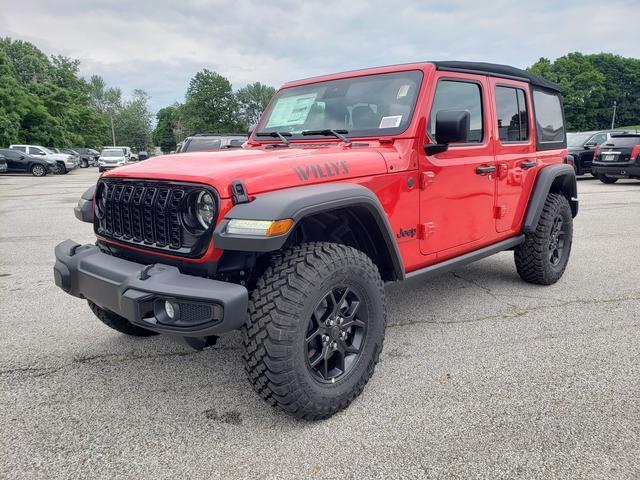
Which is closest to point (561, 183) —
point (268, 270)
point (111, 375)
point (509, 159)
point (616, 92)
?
point (509, 159)

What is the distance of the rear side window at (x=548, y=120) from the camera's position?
448 centimetres

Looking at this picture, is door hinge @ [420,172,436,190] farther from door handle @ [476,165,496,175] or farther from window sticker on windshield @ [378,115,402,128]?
door handle @ [476,165,496,175]

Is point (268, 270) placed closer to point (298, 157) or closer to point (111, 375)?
point (298, 157)

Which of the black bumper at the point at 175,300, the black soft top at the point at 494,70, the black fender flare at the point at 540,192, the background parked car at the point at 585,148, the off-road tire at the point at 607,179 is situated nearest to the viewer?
the black bumper at the point at 175,300

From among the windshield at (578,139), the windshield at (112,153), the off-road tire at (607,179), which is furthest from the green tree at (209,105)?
the off-road tire at (607,179)

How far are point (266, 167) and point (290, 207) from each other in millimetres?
329

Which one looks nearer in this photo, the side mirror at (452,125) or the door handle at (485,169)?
the side mirror at (452,125)

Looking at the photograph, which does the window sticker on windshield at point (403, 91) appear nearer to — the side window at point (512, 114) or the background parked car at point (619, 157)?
the side window at point (512, 114)

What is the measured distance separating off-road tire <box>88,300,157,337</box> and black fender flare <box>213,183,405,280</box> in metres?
1.41

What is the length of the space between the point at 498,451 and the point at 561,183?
330 cm

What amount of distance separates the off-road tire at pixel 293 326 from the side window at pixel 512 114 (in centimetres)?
216

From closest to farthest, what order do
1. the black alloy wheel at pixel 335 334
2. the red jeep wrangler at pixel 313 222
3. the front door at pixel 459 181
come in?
1. the red jeep wrangler at pixel 313 222
2. the black alloy wheel at pixel 335 334
3. the front door at pixel 459 181

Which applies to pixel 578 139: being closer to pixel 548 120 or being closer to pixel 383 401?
pixel 548 120

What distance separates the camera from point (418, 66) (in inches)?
132
